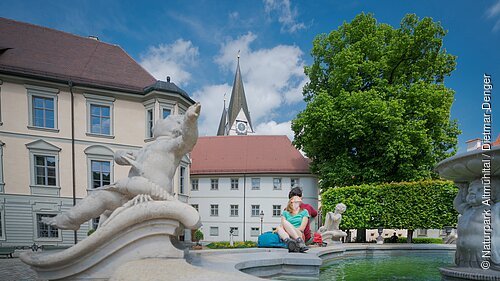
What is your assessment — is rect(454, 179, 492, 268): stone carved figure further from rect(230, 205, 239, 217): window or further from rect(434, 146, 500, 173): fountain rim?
rect(230, 205, 239, 217): window

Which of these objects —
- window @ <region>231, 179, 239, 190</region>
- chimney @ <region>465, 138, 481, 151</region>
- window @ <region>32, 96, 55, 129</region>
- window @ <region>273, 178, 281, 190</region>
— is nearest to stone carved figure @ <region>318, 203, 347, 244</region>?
chimney @ <region>465, 138, 481, 151</region>

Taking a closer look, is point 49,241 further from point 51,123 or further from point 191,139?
point 191,139

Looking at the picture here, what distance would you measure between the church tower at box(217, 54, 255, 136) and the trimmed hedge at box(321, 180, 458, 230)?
153 ft

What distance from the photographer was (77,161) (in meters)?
17.6

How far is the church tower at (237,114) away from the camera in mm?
61719

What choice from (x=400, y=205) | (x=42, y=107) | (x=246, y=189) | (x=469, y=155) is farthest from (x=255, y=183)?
(x=469, y=155)

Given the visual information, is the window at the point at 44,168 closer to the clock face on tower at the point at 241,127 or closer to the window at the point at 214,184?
the window at the point at 214,184

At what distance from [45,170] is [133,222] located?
18.1 m

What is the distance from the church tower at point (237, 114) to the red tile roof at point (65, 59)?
1579 inches

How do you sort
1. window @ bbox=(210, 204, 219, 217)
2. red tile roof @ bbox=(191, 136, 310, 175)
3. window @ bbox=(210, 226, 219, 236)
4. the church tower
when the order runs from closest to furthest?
red tile roof @ bbox=(191, 136, 310, 175), window @ bbox=(210, 226, 219, 236), window @ bbox=(210, 204, 219, 217), the church tower

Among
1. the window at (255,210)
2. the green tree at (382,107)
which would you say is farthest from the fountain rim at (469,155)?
the window at (255,210)

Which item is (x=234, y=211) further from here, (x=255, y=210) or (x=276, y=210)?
(x=276, y=210)

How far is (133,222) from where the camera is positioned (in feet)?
8.36

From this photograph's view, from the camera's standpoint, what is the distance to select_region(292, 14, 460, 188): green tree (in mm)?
15844
